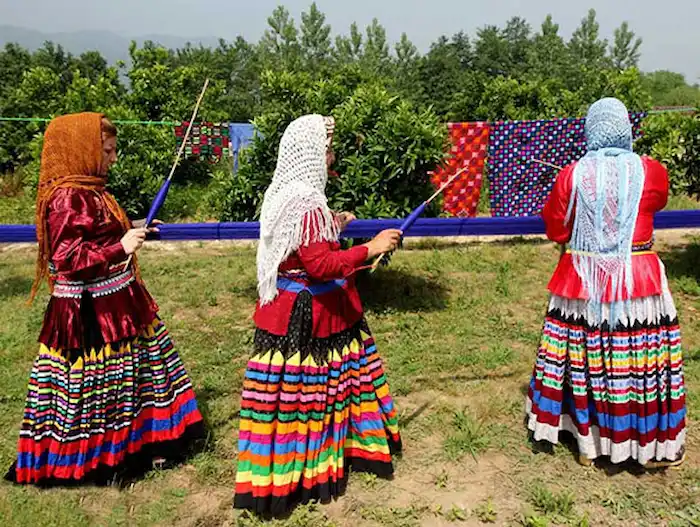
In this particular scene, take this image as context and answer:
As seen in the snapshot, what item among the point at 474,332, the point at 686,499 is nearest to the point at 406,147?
the point at 474,332

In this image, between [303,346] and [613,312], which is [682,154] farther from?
[303,346]

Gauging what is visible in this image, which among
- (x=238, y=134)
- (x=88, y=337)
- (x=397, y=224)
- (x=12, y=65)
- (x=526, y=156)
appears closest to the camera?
(x=88, y=337)

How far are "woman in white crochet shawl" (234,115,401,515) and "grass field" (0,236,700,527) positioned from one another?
26cm

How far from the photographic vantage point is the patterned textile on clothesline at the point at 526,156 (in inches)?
327

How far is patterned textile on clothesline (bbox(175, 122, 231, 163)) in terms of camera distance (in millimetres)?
9234

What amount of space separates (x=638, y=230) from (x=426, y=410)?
1678 mm

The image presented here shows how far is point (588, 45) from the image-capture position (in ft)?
97.1

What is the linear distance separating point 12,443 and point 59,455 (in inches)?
30.5

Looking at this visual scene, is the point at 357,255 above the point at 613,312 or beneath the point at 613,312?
above

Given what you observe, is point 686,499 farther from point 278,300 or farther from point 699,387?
point 278,300

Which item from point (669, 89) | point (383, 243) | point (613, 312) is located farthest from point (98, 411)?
point (669, 89)

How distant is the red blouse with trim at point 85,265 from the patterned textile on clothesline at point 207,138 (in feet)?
22.1

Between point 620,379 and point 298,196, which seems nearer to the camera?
point 298,196

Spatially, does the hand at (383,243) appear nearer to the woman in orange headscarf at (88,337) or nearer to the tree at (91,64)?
the woman in orange headscarf at (88,337)
